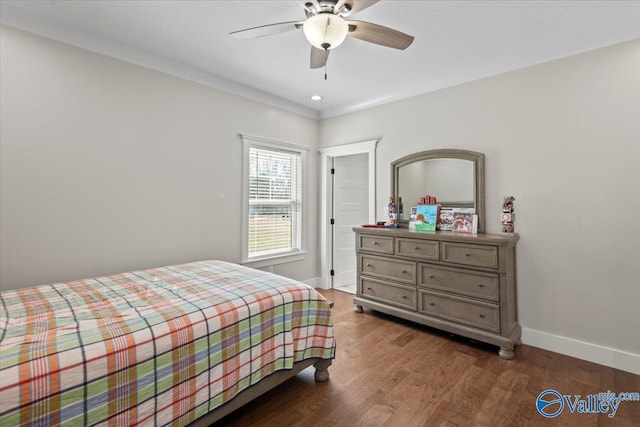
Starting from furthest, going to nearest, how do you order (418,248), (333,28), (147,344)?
(418,248) < (333,28) < (147,344)

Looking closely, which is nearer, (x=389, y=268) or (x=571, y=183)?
(x=571, y=183)

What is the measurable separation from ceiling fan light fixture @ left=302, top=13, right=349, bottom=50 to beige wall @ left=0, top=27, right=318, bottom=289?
1865mm

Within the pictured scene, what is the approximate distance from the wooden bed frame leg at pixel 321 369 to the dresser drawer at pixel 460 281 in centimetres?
133

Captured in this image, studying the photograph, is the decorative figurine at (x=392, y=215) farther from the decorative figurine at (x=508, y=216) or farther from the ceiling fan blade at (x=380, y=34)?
the ceiling fan blade at (x=380, y=34)

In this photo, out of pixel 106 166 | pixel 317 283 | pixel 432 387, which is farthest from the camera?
pixel 317 283

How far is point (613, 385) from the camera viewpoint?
2080mm

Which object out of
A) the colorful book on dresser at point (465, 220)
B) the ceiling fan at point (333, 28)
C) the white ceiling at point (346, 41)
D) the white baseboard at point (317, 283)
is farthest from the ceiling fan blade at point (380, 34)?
the white baseboard at point (317, 283)

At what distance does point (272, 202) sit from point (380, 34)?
8.02 ft

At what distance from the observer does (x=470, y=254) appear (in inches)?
103

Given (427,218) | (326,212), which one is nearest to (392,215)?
(427,218)

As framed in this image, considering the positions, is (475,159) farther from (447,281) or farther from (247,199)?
(247,199)

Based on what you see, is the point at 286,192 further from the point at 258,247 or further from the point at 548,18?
the point at 548,18

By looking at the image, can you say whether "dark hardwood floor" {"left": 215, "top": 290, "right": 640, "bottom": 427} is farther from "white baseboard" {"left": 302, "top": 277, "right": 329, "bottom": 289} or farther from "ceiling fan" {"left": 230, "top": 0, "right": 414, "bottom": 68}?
"ceiling fan" {"left": 230, "top": 0, "right": 414, "bottom": 68}

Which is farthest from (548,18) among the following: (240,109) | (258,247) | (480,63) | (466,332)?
(258,247)
